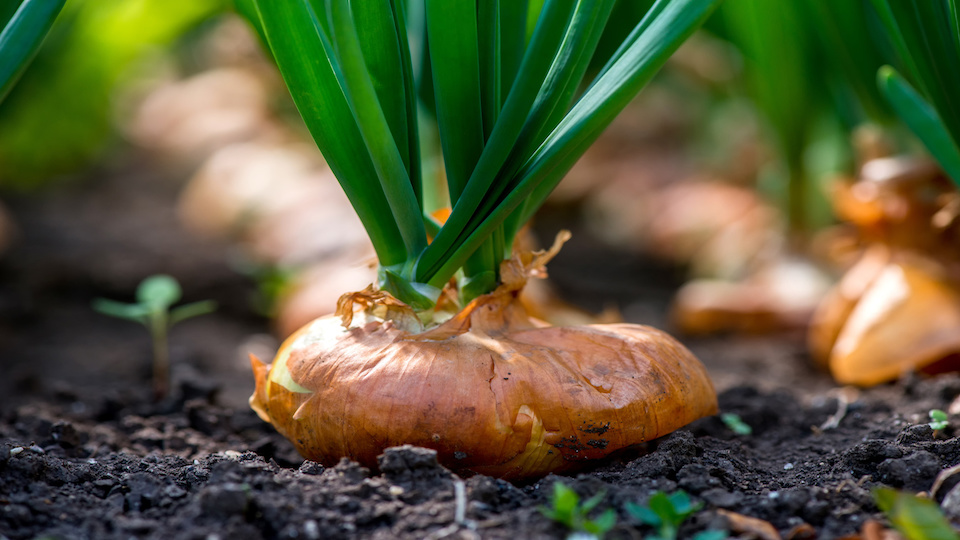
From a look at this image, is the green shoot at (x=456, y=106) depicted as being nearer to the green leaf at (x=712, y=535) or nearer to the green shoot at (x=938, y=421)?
the green leaf at (x=712, y=535)

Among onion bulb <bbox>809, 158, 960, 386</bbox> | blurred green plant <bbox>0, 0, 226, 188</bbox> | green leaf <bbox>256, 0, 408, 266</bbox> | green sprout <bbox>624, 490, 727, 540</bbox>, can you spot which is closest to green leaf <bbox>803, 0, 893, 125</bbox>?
onion bulb <bbox>809, 158, 960, 386</bbox>

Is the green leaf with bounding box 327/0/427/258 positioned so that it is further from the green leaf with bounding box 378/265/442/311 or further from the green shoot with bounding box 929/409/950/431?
the green shoot with bounding box 929/409/950/431

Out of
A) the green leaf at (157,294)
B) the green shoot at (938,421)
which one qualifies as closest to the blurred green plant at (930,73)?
the green shoot at (938,421)

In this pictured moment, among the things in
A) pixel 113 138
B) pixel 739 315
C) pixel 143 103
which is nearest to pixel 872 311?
pixel 739 315

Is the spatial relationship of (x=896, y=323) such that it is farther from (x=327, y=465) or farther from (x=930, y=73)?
(x=327, y=465)

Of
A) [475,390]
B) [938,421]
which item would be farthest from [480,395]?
[938,421]

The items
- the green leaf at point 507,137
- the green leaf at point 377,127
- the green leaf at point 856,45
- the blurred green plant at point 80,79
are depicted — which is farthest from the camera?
the blurred green plant at point 80,79
